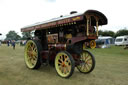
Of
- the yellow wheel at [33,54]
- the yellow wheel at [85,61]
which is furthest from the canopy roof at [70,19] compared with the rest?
the yellow wheel at [85,61]

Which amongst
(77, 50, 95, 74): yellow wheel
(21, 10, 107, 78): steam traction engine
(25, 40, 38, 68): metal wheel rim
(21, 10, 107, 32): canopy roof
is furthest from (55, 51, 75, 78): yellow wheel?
(25, 40, 38, 68): metal wheel rim

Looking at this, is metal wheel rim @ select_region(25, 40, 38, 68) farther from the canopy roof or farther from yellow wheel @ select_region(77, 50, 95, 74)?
yellow wheel @ select_region(77, 50, 95, 74)

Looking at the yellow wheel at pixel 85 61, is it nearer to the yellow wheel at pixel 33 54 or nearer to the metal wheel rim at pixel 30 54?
the yellow wheel at pixel 33 54

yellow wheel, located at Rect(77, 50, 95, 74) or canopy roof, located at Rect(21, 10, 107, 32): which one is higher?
canopy roof, located at Rect(21, 10, 107, 32)

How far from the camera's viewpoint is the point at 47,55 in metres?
5.18

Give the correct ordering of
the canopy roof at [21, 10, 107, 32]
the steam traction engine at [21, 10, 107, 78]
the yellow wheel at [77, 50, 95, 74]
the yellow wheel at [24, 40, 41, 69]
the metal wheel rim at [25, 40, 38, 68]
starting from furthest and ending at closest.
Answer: the metal wheel rim at [25, 40, 38, 68]
the yellow wheel at [24, 40, 41, 69]
the yellow wheel at [77, 50, 95, 74]
the steam traction engine at [21, 10, 107, 78]
the canopy roof at [21, 10, 107, 32]

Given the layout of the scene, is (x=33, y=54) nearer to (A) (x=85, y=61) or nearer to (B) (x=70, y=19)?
(A) (x=85, y=61)

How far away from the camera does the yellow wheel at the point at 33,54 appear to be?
530 cm

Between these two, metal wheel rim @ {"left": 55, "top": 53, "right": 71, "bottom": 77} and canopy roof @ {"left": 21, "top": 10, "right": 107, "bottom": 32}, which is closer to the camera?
canopy roof @ {"left": 21, "top": 10, "right": 107, "bottom": 32}

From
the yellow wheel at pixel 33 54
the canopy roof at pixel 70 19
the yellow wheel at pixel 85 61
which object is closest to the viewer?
the canopy roof at pixel 70 19

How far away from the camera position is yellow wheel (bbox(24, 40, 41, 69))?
5.30 meters

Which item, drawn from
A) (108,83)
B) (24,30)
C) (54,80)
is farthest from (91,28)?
(24,30)

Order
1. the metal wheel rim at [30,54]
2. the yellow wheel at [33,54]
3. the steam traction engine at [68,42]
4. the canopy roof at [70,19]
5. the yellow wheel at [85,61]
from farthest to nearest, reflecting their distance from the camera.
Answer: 1. the metal wheel rim at [30,54]
2. the yellow wheel at [33,54]
3. the yellow wheel at [85,61]
4. the steam traction engine at [68,42]
5. the canopy roof at [70,19]

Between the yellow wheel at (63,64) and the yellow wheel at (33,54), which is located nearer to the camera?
the yellow wheel at (63,64)
